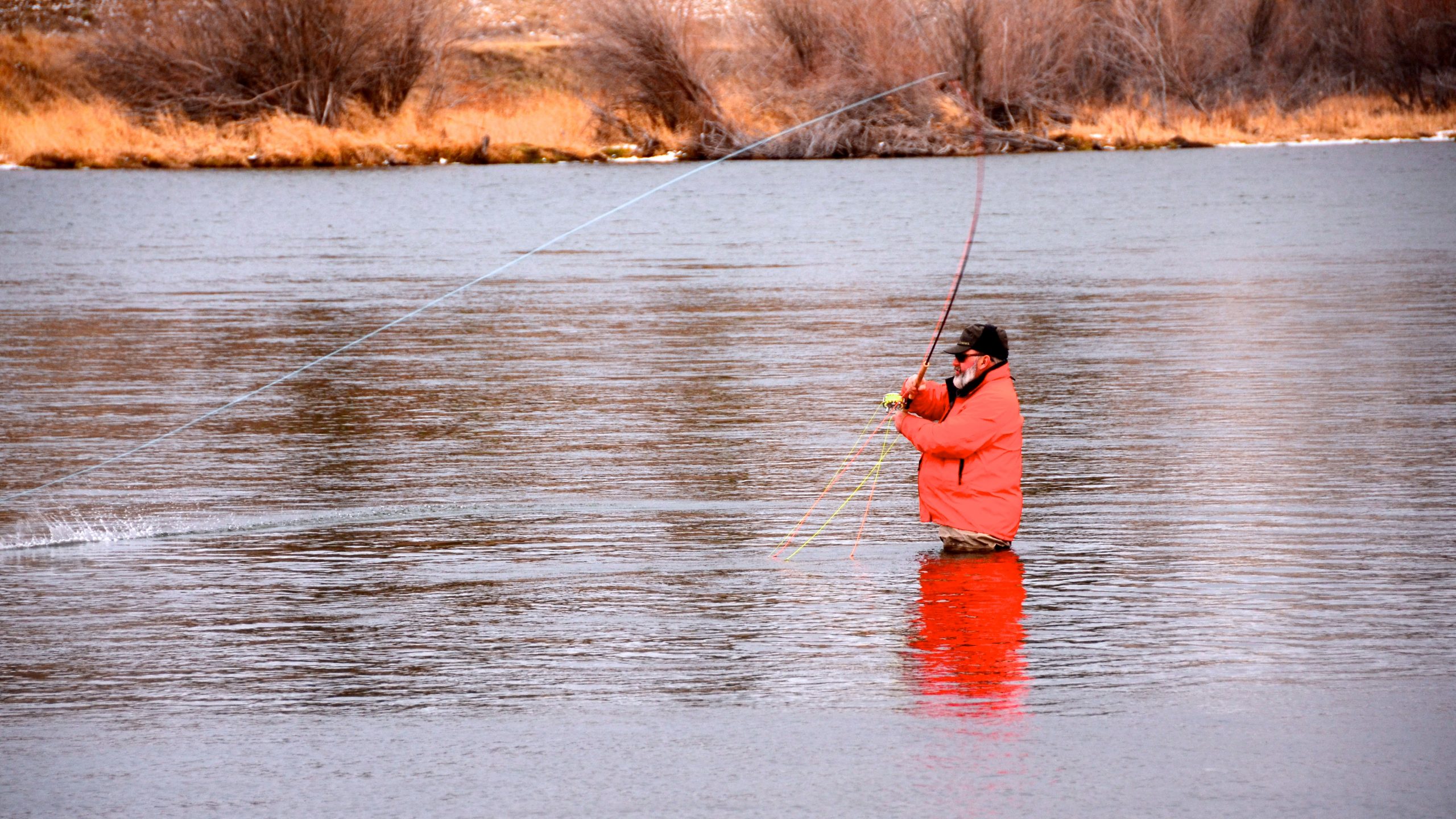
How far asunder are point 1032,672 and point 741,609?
1347 millimetres

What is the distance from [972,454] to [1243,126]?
48631mm

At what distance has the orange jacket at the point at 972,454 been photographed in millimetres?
7699

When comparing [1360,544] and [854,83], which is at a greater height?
[854,83]

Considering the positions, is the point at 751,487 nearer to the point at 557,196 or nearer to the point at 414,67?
the point at 557,196

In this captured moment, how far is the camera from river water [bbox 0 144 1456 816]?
17.5 feet

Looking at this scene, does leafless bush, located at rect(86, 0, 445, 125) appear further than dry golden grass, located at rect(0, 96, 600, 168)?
Yes

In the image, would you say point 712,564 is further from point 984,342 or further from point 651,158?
point 651,158

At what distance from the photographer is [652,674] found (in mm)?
6254

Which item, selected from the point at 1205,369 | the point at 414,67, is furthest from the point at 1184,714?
the point at 414,67

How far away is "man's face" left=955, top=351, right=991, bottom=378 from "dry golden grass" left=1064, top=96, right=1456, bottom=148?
1750 inches

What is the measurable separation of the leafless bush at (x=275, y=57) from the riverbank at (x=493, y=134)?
0.76 metres

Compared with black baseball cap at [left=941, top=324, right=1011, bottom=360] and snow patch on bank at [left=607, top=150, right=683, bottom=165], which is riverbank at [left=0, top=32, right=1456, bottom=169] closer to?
snow patch on bank at [left=607, top=150, right=683, bottom=165]

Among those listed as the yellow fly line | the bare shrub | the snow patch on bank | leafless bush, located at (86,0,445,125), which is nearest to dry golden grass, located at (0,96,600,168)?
the snow patch on bank

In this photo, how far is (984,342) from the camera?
780cm
